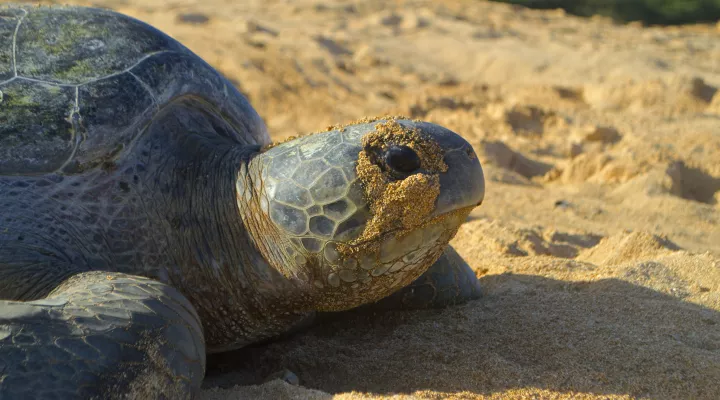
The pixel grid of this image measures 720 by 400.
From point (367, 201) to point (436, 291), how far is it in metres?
0.78

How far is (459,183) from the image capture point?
1.80 metres

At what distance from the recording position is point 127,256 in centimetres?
197

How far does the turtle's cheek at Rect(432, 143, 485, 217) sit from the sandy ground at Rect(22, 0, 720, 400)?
0.45 meters

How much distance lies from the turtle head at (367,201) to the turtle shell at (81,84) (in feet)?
1.52

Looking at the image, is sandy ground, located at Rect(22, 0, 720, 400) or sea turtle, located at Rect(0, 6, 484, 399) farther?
sandy ground, located at Rect(22, 0, 720, 400)

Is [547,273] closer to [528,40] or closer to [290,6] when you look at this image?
[528,40]

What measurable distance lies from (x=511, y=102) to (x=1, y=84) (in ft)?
16.8

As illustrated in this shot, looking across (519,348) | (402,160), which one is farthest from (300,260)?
(519,348)

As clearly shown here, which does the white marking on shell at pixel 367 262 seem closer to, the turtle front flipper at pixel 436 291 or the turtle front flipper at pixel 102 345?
the turtle front flipper at pixel 102 345

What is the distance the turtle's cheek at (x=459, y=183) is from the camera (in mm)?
1784

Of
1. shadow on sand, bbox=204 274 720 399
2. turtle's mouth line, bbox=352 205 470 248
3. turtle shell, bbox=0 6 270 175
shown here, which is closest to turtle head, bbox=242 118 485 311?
turtle's mouth line, bbox=352 205 470 248

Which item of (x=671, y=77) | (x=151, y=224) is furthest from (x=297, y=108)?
(x=151, y=224)

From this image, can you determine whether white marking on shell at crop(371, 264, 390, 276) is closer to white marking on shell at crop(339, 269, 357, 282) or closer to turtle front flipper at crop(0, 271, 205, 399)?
white marking on shell at crop(339, 269, 357, 282)

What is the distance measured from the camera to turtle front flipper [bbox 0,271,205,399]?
1341 mm
